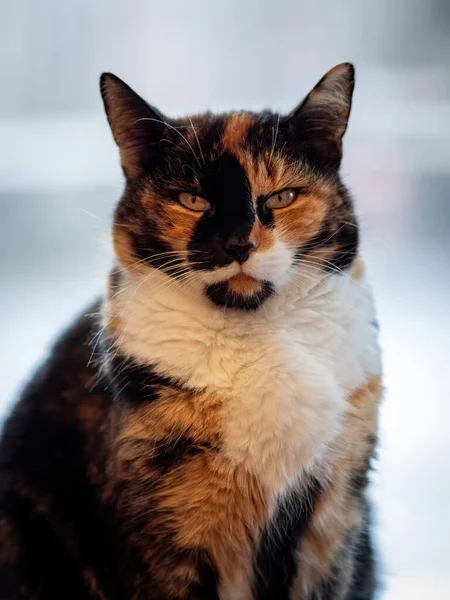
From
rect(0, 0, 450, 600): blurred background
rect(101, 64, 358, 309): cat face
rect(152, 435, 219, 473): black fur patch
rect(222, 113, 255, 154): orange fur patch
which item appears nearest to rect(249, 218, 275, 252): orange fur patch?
rect(101, 64, 358, 309): cat face

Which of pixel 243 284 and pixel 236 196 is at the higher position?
pixel 236 196

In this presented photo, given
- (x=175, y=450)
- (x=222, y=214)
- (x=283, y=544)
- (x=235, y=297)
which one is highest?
(x=222, y=214)

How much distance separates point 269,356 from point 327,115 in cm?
36

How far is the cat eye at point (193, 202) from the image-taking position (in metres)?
1.00

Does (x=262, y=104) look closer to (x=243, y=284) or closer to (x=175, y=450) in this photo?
(x=243, y=284)

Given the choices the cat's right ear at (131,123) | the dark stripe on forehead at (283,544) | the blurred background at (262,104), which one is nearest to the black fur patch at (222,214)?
the cat's right ear at (131,123)

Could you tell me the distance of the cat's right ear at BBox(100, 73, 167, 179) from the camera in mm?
1011

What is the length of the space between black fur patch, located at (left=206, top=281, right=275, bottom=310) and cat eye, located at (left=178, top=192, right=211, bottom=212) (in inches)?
4.4

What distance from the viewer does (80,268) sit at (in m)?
1.53

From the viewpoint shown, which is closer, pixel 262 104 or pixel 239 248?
pixel 239 248

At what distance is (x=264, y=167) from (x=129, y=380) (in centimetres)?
35

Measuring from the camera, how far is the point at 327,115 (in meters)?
1.04

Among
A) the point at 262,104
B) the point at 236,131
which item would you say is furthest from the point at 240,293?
the point at 262,104

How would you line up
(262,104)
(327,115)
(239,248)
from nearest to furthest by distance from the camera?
(239,248)
(327,115)
(262,104)
